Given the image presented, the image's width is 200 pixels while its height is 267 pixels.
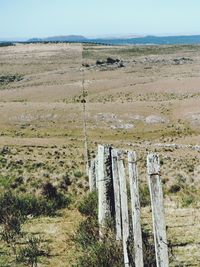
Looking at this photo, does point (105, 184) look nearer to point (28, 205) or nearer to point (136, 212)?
point (136, 212)

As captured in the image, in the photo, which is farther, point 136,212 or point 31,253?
point 31,253

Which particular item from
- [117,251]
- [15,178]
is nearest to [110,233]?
[117,251]

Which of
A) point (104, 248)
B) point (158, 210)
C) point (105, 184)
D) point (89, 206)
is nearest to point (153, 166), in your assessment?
point (158, 210)

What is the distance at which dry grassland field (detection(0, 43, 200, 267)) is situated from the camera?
1324 cm

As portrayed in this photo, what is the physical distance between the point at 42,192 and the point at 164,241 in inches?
Answer: 634

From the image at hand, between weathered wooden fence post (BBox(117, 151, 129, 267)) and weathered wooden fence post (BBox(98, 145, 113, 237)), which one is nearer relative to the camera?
weathered wooden fence post (BBox(117, 151, 129, 267))

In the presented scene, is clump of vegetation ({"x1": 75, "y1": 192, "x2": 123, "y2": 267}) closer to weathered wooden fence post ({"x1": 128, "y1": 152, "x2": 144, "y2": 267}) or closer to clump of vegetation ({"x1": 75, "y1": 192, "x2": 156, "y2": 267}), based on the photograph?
clump of vegetation ({"x1": 75, "y1": 192, "x2": 156, "y2": 267})

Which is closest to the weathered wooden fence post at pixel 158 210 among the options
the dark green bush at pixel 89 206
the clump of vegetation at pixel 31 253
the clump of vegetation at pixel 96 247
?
the clump of vegetation at pixel 96 247

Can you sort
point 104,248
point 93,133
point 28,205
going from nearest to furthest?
point 104,248 < point 28,205 < point 93,133

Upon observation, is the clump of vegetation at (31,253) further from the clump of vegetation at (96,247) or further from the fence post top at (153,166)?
the fence post top at (153,166)

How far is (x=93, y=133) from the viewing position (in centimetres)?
5875

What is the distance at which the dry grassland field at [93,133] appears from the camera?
13.2m

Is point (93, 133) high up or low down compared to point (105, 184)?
down

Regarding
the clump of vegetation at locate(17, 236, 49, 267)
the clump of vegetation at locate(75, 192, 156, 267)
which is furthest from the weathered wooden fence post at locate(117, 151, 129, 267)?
the clump of vegetation at locate(17, 236, 49, 267)
